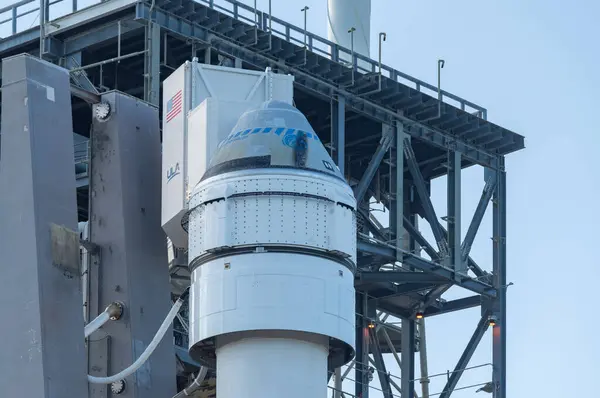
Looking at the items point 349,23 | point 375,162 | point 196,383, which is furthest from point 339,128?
point 196,383

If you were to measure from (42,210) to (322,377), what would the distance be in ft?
17.5

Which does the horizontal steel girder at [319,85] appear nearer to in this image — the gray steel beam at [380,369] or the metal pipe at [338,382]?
the gray steel beam at [380,369]

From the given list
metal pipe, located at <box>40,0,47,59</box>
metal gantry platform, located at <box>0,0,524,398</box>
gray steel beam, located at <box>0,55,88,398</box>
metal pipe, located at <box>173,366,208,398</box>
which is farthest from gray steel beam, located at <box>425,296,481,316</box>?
gray steel beam, located at <box>0,55,88,398</box>

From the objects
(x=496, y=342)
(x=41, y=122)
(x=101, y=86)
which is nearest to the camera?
(x=41, y=122)

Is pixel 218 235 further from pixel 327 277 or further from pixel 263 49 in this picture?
pixel 263 49

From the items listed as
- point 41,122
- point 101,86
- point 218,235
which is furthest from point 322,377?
point 101,86

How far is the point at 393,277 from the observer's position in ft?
157

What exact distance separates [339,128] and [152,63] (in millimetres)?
6791

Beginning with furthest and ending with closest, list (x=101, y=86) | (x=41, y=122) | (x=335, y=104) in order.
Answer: (x=335, y=104) < (x=101, y=86) < (x=41, y=122)

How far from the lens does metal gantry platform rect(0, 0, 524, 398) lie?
1694 inches

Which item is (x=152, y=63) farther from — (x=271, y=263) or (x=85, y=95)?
(x=271, y=263)

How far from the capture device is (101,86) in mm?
42281

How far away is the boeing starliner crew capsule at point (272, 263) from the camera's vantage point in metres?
26.0

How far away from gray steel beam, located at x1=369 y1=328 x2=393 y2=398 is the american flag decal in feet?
69.5
